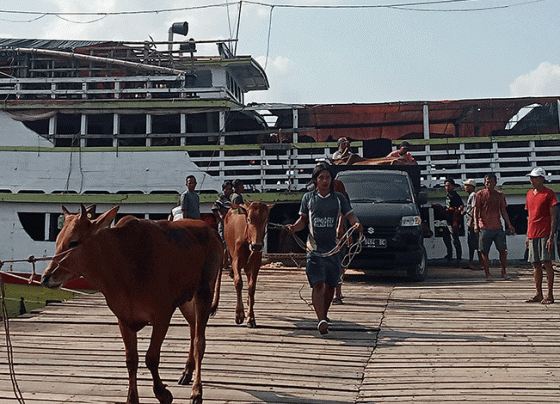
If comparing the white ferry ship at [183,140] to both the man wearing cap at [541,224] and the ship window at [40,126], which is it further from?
the man wearing cap at [541,224]

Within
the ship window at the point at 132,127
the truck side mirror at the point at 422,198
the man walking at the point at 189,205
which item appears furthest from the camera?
the ship window at the point at 132,127

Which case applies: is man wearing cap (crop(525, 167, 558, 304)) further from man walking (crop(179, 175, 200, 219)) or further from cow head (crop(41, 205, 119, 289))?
cow head (crop(41, 205, 119, 289))

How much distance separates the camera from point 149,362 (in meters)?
4.20

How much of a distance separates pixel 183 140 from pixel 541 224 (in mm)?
11458

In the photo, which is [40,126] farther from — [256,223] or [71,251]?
[71,251]

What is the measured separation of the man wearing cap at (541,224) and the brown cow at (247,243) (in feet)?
13.6

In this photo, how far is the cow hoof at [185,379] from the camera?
16.2 ft

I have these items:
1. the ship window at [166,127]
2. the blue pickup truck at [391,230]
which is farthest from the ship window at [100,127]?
the blue pickup truck at [391,230]

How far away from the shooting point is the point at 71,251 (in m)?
3.93

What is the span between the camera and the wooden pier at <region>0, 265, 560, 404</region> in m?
4.66

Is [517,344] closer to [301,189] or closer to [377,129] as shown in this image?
[301,189]

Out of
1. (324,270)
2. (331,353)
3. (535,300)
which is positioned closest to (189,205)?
(324,270)

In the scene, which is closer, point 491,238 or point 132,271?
point 132,271

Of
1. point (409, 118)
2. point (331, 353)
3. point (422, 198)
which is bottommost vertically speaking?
point (331, 353)
